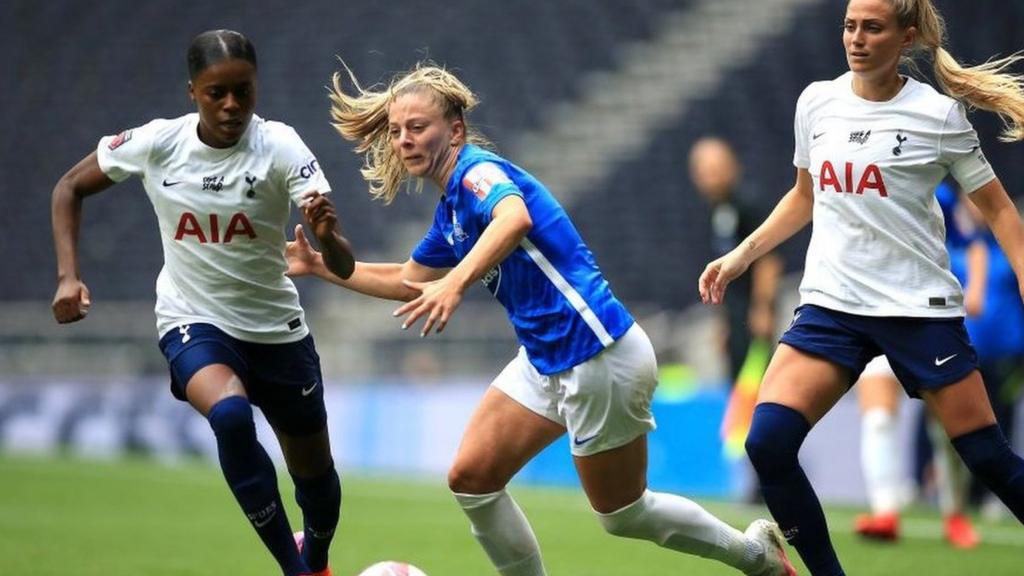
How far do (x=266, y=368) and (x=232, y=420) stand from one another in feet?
1.95

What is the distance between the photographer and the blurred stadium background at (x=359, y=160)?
17.3m

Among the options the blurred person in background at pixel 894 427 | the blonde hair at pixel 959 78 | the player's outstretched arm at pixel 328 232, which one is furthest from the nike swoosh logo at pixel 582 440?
the blurred person in background at pixel 894 427

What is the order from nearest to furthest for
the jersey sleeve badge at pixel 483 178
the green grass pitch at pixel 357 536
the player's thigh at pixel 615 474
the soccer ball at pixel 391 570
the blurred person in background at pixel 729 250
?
the jersey sleeve badge at pixel 483 178 → the player's thigh at pixel 615 474 → the soccer ball at pixel 391 570 → the green grass pitch at pixel 357 536 → the blurred person in background at pixel 729 250

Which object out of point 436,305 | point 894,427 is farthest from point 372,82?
point 436,305

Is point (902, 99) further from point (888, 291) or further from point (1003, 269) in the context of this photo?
point (1003, 269)

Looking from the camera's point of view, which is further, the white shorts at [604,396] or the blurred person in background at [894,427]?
the blurred person in background at [894,427]

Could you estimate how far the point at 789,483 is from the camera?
229 inches

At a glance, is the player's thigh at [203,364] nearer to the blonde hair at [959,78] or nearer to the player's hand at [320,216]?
the player's hand at [320,216]

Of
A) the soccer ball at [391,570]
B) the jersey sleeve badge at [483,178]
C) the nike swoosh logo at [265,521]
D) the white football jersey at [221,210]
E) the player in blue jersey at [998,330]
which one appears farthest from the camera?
the player in blue jersey at [998,330]

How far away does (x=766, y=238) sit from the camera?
6281 mm

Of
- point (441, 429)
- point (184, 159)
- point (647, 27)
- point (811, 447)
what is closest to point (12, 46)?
point (647, 27)

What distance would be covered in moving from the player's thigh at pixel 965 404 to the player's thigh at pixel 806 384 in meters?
0.33

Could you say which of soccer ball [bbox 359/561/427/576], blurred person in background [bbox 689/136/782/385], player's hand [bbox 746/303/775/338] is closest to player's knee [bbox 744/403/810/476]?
soccer ball [bbox 359/561/427/576]

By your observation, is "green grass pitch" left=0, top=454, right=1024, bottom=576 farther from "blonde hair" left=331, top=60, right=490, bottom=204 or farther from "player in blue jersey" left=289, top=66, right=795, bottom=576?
"blonde hair" left=331, top=60, right=490, bottom=204
